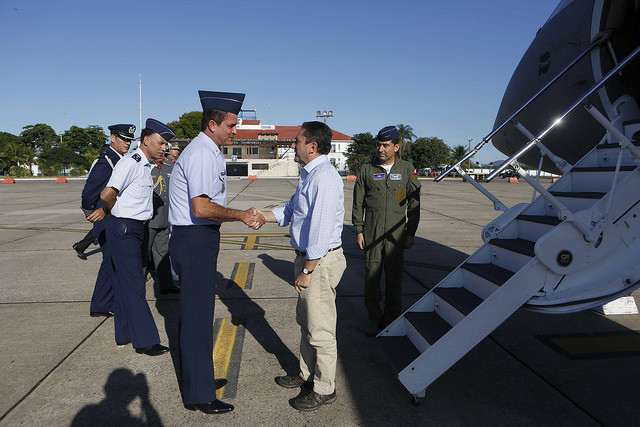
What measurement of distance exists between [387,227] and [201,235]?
211cm

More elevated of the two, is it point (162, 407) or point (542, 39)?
point (542, 39)

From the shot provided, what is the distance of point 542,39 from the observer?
5.03 meters

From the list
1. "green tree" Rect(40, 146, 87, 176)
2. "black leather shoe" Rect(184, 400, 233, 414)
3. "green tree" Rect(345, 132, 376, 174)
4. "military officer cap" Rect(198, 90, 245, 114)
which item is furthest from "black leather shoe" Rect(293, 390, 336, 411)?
"green tree" Rect(40, 146, 87, 176)

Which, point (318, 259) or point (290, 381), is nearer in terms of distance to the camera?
point (318, 259)

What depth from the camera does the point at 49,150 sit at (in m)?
75.3

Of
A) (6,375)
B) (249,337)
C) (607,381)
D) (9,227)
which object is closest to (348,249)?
(249,337)

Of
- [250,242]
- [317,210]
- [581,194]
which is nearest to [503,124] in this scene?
[581,194]

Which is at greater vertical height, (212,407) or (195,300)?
(195,300)

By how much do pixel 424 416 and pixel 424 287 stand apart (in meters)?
3.14

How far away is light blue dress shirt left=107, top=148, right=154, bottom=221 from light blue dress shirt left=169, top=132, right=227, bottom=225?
3.85ft

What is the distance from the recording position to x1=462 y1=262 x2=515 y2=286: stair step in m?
3.12

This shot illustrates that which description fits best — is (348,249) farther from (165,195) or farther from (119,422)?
(119,422)

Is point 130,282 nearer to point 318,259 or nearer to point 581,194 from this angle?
point 318,259

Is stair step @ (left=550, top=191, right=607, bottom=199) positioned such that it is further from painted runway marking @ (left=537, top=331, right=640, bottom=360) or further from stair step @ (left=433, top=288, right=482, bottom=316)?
painted runway marking @ (left=537, top=331, right=640, bottom=360)
